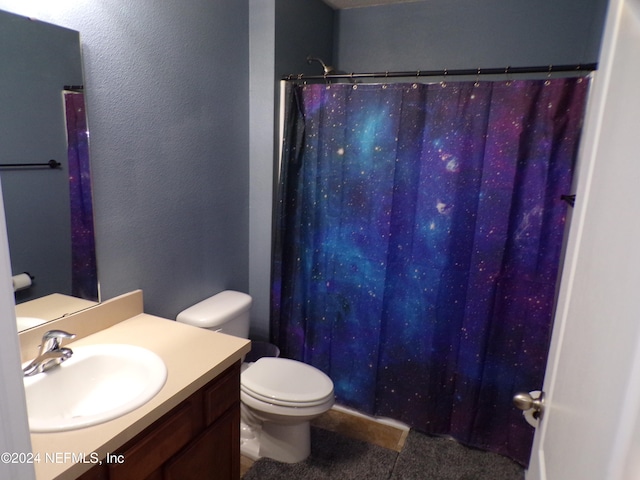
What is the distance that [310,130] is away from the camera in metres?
2.21

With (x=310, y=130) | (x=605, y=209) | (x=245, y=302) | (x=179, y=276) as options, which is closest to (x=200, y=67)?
(x=310, y=130)

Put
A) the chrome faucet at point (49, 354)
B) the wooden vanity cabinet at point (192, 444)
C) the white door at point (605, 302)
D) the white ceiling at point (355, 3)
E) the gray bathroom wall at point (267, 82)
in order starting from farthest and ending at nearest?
the white ceiling at point (355, 3) → the gray bathroom wall at point (267, 82) → the chrome faucet at point (49, 354) → the wooden vanity cabinet at point (192, 444) → the white door at point (605, 302)

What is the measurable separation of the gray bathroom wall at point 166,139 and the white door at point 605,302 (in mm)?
1487

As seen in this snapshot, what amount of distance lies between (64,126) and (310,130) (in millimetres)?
1166

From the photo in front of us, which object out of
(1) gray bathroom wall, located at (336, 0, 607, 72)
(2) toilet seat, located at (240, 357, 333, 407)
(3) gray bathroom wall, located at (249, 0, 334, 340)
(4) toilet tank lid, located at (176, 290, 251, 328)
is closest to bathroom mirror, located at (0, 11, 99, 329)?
(4) toilet tank lid, located at (176, 290, 251, 328)

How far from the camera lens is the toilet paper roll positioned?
1285 mm

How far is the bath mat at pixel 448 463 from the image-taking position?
1954 millimetres

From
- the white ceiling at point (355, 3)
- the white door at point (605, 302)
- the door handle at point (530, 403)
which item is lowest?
the door handle at point (530, 403)

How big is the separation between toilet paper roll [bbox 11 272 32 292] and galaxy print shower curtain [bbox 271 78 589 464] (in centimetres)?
123

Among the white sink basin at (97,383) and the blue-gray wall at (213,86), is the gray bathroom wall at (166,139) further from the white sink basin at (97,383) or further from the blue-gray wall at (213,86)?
the white sink basin at (97,383)

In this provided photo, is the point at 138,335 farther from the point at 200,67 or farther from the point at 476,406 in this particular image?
the point at 476,406

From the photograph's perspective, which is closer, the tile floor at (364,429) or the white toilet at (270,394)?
the white toilet at (270,394)

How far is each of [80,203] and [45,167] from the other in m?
0.16

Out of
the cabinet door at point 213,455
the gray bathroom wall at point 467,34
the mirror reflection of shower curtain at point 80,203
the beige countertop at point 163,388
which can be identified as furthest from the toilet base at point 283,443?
the gray bathroom wall at point 467,34
